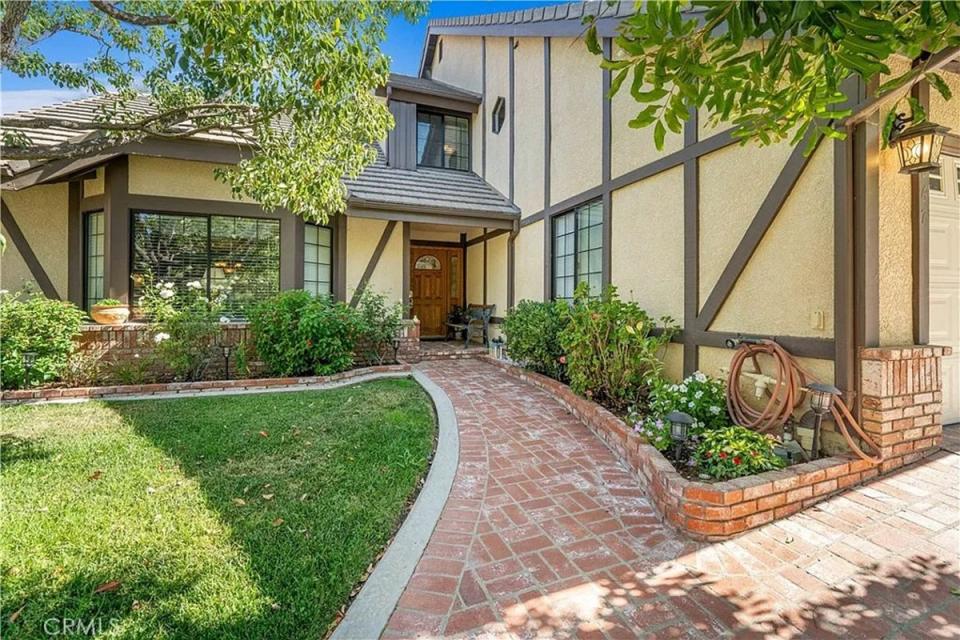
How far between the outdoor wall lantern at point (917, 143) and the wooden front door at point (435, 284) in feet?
32.5

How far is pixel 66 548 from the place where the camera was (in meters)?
2.60

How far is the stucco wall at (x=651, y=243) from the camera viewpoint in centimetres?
538

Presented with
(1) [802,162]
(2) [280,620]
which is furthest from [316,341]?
(1) [802,162]

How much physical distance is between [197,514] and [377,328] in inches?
206

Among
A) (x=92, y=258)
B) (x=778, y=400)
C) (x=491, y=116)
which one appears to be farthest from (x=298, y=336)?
(x=491, y=116)

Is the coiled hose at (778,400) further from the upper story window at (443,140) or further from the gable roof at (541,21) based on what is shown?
the upper story window at (443,140)

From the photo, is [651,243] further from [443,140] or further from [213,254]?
[443,140]

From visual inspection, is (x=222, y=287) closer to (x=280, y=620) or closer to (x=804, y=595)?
(x=280, y=620)

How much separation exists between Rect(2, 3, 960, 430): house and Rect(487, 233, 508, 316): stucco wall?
68 millimetres

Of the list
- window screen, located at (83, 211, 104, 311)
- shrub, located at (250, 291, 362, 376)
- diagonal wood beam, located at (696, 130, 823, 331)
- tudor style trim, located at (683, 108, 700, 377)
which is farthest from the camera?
window screen, located at (83, 211, 104, 311)

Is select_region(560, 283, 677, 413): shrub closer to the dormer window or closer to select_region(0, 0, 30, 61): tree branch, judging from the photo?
select_region(0, 0, 30, 61): tree branch

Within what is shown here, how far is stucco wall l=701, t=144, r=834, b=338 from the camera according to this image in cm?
368

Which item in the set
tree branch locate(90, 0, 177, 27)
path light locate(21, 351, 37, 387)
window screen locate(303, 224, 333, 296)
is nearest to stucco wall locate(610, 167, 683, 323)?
tree branch locate(90, 0, 177, 27)

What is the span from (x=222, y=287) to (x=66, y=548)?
6.44 metres
